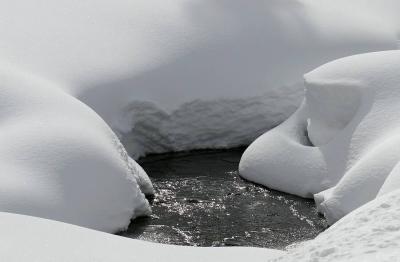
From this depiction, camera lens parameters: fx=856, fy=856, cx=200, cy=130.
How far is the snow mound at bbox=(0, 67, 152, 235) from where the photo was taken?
12.4 meters

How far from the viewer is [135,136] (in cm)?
1709

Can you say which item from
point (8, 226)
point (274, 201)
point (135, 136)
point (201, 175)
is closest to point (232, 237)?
point (274, 201)

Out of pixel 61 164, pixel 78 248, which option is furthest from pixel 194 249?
pixel 61 164

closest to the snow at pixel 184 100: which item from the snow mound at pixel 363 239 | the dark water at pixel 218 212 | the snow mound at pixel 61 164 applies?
the snow mound at pixel 61 164

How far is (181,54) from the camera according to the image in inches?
716

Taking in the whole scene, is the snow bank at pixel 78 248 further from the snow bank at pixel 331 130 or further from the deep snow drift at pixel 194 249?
the snow bank at pixel 331 130

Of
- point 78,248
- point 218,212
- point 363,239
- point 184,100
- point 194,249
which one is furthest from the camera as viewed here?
point 184,100

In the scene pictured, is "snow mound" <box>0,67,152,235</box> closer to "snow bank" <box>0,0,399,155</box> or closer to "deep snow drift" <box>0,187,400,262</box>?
"snow bank" <box>0,0,399,155</box>

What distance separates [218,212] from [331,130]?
2.78 meters

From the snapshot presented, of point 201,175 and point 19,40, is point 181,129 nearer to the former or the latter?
point 201,175

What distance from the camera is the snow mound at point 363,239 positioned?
556 centimetres

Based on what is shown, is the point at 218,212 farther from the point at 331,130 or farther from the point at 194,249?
the point at 194,249

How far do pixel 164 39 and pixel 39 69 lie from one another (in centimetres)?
325

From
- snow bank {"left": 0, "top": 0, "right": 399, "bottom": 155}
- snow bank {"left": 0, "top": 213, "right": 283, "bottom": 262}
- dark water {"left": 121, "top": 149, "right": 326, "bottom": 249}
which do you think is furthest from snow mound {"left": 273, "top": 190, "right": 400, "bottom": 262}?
snow bank {"left": 0, "top": 0, "right": 399, "bottom": 155}
